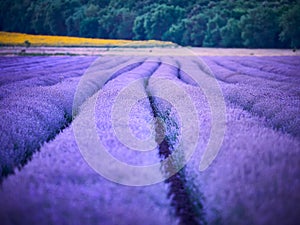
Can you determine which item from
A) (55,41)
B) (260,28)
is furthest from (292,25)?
(55,41)

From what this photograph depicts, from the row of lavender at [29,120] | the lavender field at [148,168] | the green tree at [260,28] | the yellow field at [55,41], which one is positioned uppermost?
the lavender field at [148,168]

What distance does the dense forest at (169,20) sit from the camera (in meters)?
32.6

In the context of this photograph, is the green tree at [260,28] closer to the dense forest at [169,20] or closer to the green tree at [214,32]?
the dense forest at [169,20]

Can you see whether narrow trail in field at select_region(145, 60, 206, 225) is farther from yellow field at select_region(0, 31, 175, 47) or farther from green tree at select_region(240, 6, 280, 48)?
green tree at select_region(240, 6, 280, 48)

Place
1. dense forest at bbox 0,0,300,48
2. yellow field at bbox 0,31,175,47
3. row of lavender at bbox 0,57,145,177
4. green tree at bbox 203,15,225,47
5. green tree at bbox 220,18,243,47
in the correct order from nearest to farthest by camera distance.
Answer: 1. row of lavender at bbox 0,57,145,177
2. yellow field at bbox 0,31,175,47
3. dense forest at bbox 0,0,300,48
4. green tree at bbox 220,18,243,47
5. green tree at bbox 203,15,225,47

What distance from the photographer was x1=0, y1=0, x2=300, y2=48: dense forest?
107ft

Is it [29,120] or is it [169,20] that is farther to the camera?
[169,20]

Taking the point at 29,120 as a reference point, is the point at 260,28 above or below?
below

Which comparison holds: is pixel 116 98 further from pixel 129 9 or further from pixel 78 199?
pixel 129 9

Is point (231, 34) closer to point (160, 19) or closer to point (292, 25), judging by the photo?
point (292, 25)

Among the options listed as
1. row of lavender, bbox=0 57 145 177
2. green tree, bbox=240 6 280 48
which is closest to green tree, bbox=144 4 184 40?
green tree, bbox=240 6 280 48

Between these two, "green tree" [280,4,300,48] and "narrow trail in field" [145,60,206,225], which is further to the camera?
"green tree" [280,4,300,48]

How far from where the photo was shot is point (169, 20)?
40.1 metres

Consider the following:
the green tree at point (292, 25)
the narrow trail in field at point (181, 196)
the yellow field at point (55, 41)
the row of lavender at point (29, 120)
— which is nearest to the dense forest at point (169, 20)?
the green tree at point (292, 25)
